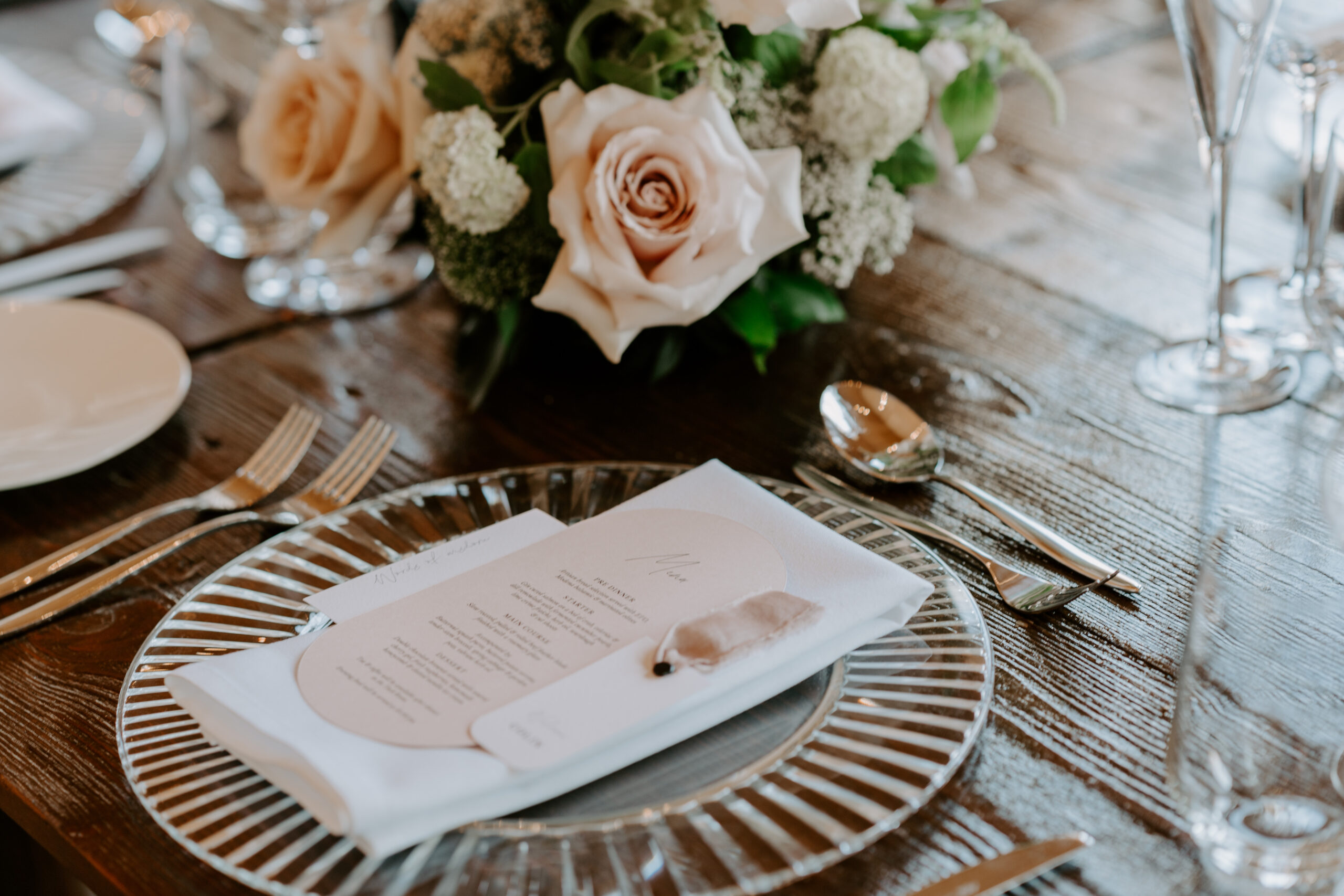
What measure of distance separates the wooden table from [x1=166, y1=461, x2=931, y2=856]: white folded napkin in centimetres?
7

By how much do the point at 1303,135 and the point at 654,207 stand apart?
0.44 metres

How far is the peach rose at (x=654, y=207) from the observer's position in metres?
0.69

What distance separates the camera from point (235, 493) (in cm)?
72

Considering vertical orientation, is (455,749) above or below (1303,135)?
below

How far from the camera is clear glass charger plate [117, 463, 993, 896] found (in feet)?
1.42

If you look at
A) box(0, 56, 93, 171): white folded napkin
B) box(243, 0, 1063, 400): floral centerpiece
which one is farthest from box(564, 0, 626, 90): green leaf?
box(0, 56, 93, 171): white folded napkin

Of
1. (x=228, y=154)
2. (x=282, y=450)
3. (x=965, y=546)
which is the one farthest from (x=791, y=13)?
(x=228, y=154)

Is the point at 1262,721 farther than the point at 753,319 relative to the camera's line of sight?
No

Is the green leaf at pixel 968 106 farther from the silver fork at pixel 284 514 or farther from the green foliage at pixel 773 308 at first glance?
the silver fork at pixel 284 514

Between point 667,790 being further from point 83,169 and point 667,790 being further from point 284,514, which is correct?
point 83,169

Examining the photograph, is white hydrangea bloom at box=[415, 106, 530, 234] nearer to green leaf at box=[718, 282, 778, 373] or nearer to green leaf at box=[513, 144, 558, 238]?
green leaf at box=[513, 144, 558, 238]

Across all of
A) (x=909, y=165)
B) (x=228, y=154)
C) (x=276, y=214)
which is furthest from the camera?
(x=228, y=154)

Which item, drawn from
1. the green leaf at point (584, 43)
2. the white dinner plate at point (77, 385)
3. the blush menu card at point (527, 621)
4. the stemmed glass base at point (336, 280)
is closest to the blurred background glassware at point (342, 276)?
the stemmed glass base at point (336, 280)

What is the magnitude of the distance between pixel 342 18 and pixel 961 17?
473 mm
